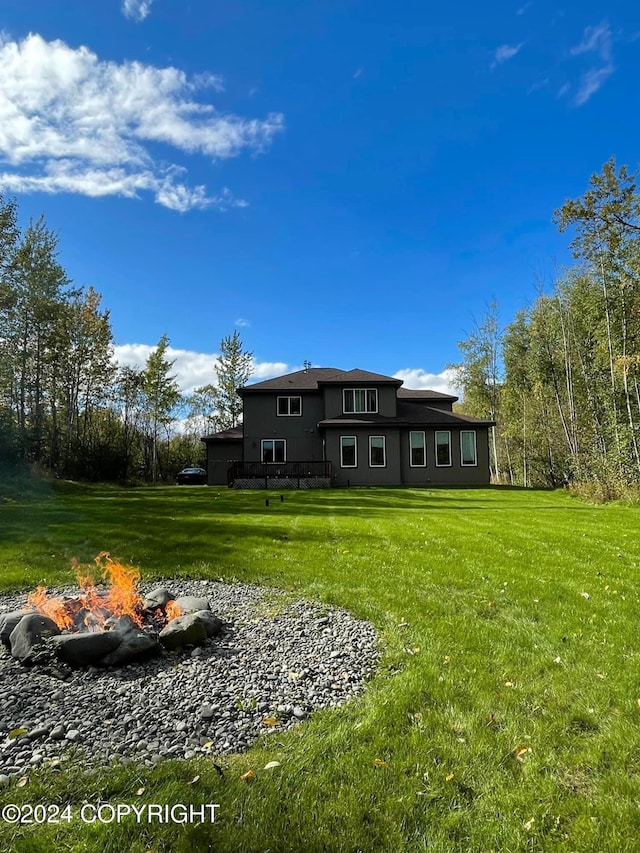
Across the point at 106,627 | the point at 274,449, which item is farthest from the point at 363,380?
the point at 106,627

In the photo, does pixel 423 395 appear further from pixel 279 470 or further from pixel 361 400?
pixel 279 470

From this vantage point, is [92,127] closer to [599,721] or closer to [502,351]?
[599,721]

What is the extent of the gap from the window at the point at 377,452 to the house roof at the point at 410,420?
831mm

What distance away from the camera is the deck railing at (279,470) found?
2175 centimetres

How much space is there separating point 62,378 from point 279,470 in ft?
45.9

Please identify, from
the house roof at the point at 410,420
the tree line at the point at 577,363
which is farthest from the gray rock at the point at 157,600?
the house roof at the point at 410,420

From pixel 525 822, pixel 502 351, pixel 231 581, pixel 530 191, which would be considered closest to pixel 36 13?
pixel 231 581

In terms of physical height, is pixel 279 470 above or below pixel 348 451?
below

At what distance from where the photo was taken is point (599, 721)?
2.61 m

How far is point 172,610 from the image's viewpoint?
13.3 feet

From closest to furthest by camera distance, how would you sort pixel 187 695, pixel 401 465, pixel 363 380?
1. pixel 187 695
2. pixel 401 465
3. pixel 363 380

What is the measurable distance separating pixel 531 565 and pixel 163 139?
13.6 m

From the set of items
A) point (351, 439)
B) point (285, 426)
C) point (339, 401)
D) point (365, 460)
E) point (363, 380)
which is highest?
point (363, 380)

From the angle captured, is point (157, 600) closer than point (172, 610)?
No
